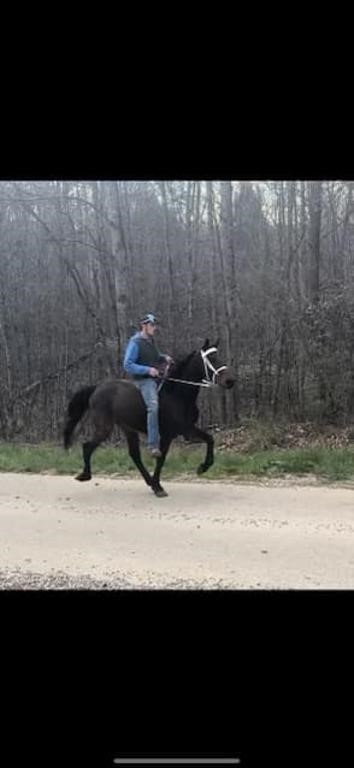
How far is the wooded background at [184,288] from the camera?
1442 cm

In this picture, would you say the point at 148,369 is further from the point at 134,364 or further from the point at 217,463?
the point at 217,463

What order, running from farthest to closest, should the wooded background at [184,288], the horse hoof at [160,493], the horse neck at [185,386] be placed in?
the wooded background at [184,288], the horse neck at [185,386], the horse hoof at [160,493]

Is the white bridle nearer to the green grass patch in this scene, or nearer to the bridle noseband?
the bridle noseband

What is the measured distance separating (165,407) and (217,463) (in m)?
2.01

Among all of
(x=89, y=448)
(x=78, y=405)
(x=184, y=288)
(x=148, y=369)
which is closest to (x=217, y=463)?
(x=89, y=448)

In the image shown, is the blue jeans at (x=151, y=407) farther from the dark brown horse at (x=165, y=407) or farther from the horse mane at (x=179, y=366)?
the horse mane at (x=179, y=366)

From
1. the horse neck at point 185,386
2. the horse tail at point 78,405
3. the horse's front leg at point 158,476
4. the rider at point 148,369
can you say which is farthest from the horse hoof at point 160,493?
the horse tail at point 78,405

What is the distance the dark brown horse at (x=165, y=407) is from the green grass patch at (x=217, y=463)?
1155mm

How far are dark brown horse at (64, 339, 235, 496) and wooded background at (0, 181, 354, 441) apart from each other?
5608 millimetres

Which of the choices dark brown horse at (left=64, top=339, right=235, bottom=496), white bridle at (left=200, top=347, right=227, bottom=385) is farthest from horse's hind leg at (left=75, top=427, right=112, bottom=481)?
white bridle at (left=200, top=347, right=227, bottom=385)

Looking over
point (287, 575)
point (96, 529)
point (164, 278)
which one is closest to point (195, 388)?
point (96, 529)

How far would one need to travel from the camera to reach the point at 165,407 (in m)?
8.95

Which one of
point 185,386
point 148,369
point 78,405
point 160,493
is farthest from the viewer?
point 78,405

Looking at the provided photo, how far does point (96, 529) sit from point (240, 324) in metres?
9.08
